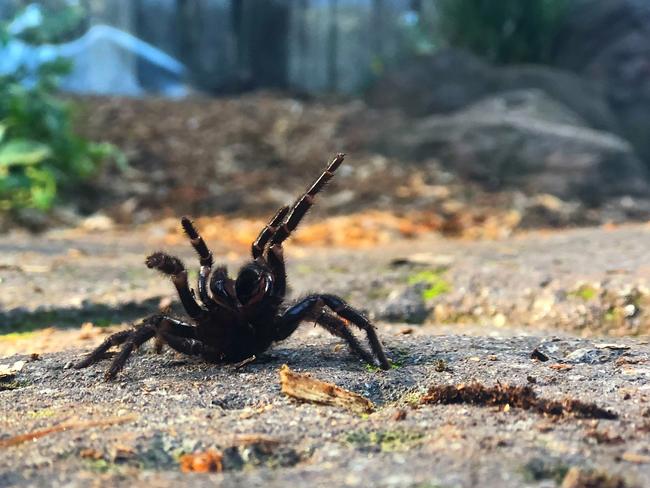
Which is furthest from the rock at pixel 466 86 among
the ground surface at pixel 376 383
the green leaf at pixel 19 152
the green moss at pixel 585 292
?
the green moss at pixel 585 292

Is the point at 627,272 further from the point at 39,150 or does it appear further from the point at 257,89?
the point at 257,89

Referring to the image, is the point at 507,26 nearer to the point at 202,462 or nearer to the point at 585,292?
the point at 585,292

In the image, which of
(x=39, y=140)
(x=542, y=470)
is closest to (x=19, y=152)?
(x=39, y=140)

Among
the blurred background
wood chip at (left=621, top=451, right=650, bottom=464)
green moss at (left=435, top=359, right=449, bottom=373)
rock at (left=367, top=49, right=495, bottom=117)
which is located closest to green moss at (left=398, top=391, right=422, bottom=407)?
green moss at (left=435, top=359, right=449, bottom=373)

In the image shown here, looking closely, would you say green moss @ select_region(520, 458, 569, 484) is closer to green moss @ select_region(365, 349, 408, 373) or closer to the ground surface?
the ground surface

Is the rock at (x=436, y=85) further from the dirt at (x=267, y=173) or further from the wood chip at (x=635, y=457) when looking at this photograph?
the wood chip at (x=635, y=457)

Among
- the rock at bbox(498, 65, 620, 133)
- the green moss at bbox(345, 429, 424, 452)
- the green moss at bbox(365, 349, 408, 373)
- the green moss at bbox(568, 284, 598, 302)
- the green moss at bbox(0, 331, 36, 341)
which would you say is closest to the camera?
the green moss at bbox(345, 429, 424, 452)
